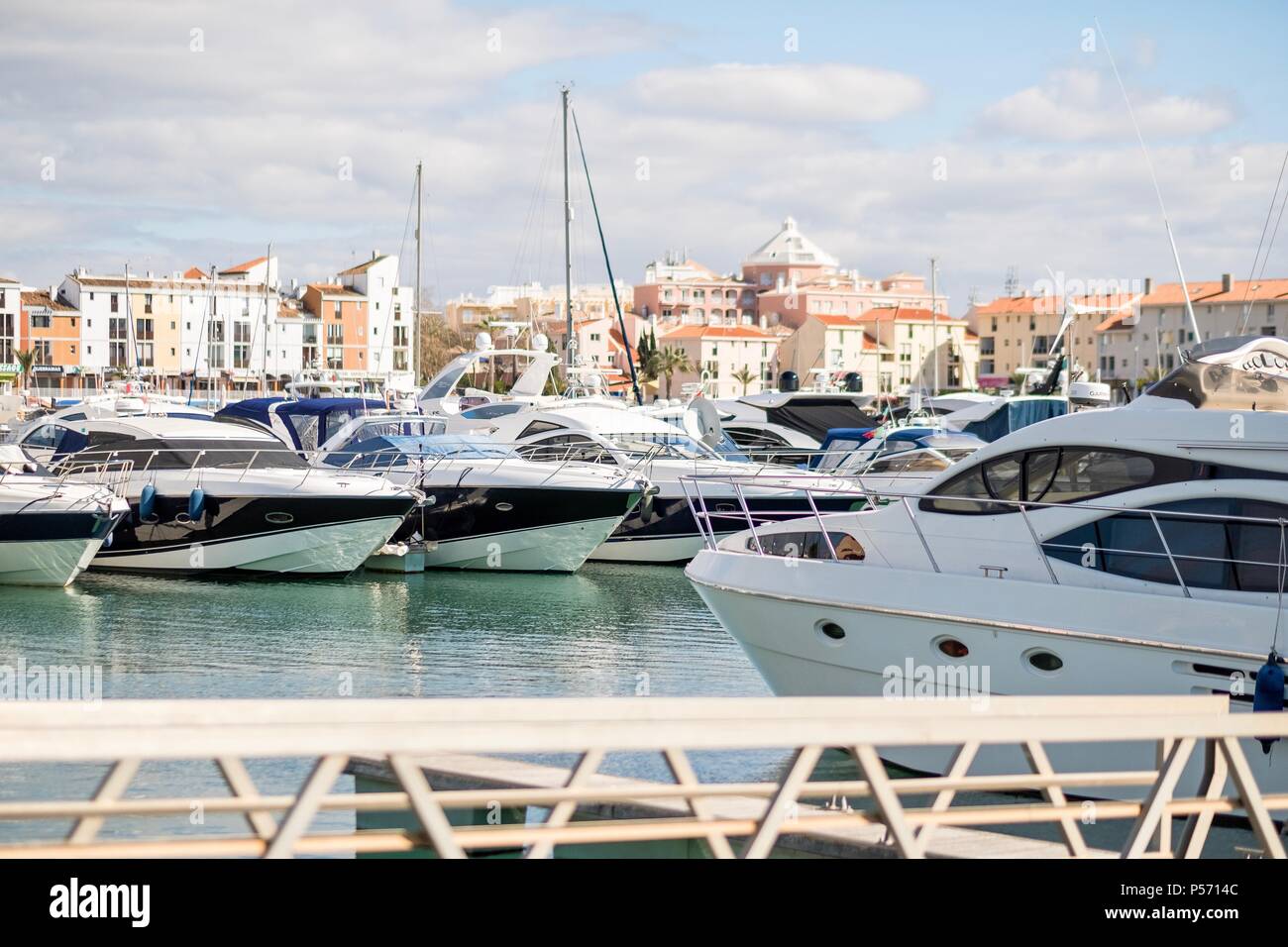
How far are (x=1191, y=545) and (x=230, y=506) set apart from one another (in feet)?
48.0

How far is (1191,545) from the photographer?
31.3 feet

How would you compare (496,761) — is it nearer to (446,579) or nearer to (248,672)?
(248,672)

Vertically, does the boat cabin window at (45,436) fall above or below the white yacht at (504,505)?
above

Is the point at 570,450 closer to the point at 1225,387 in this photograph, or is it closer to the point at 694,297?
the point at 1225,387

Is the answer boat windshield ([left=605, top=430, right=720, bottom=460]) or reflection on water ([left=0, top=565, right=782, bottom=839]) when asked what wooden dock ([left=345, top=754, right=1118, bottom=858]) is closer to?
reflection on water ([left=0, top=565, right=782, bottom=839])

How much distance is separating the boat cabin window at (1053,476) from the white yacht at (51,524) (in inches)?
505

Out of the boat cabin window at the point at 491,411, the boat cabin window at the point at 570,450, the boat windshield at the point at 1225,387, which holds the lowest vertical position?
the boat cabin window at the point at 570,450

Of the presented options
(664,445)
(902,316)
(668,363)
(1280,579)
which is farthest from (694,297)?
(1280,579)

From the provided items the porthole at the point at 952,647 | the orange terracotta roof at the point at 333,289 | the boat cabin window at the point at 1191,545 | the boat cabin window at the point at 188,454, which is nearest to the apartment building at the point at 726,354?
the orange terracotta roof at the point at 333,289

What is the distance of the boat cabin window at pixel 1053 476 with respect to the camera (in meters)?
9.86

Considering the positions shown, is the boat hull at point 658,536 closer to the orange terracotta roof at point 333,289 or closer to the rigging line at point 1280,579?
the rigging line at point 1280,579

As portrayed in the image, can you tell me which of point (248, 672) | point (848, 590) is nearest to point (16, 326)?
point (248, 672)
